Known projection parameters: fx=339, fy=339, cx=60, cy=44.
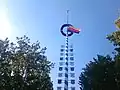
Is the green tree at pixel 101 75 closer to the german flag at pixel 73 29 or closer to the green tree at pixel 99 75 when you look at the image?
the green tree at pixel 99 75

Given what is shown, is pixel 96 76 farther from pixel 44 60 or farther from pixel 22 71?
pixel 22 71

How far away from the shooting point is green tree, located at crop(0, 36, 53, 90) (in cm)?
3781

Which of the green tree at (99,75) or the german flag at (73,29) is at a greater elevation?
the german flag at (73,29)

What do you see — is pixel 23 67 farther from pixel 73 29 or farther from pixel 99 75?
pixel 73 29

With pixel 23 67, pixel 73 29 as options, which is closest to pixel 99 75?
pixel 23 67

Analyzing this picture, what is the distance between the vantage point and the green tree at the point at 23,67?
3781 centimetres

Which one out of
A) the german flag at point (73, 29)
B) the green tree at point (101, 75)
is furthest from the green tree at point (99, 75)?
the german flag at point (73, 29)

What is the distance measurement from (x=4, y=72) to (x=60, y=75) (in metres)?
23.7

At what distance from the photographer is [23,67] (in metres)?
39.2

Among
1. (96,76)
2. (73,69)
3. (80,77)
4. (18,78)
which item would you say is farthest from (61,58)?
(18,78)

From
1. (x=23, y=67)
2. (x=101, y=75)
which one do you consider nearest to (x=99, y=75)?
(x=101, y=75)

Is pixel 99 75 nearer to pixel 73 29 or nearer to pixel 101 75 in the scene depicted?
pixel 101 75

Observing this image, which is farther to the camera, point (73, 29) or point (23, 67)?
point (73, 29)

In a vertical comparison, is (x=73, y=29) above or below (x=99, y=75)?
above
